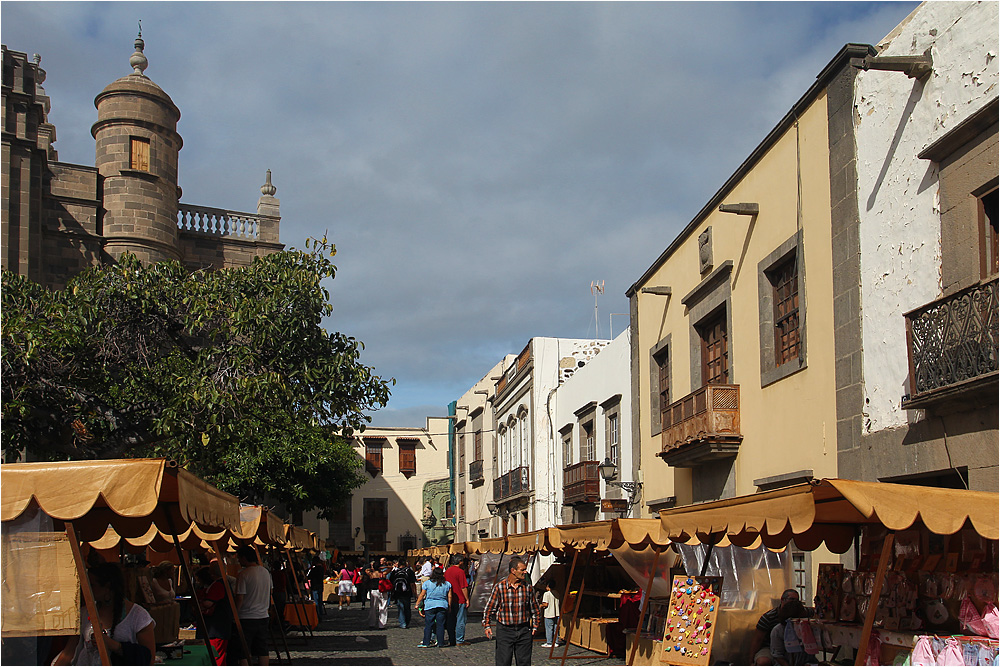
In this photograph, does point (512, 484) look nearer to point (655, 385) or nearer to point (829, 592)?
point (655, 385)

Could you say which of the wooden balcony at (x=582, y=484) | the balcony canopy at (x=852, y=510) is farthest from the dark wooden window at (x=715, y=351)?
the balcony canopy at (x=852, y=510)

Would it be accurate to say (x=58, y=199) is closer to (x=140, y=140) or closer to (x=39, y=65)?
(x=140, y=140)

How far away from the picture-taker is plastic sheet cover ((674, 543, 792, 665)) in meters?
10.2

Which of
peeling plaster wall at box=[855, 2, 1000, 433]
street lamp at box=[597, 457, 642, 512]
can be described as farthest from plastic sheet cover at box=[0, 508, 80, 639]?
street lamp at box=[597, 457, 642, 512]

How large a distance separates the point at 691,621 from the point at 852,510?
7.34ft

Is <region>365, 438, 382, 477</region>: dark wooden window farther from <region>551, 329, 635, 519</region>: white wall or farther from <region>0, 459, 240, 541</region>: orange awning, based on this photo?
<region>0, 459, 240, 541</region>: orange awning

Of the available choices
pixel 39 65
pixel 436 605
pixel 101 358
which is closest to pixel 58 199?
pixel 39 65

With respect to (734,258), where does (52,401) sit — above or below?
below

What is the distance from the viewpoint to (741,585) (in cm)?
1164

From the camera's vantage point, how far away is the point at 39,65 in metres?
28.8

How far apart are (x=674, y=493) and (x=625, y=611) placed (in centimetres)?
485

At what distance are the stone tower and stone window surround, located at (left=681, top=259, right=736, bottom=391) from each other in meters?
15.3

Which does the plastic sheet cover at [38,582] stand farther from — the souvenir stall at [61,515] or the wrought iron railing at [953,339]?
the wrought iron railing at [953,339]

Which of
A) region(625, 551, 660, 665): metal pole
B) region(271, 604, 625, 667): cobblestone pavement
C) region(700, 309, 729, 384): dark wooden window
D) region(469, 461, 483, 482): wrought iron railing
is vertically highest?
region(700, 309, 729, 384): dark wooden window
